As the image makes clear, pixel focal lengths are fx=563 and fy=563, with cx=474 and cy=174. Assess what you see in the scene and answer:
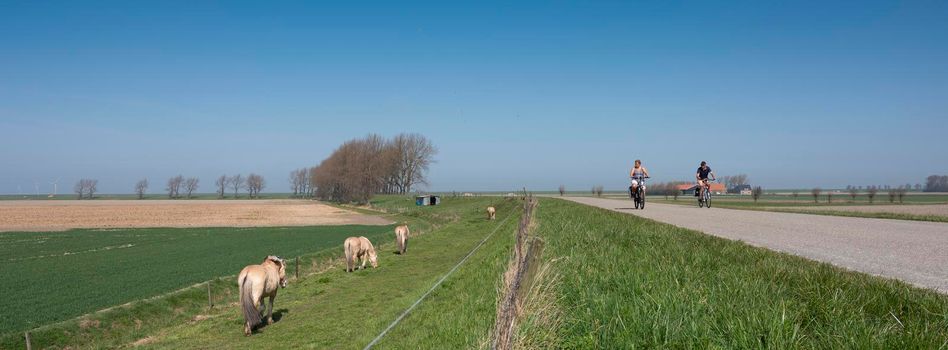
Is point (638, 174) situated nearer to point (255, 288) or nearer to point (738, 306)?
point (255, 288)

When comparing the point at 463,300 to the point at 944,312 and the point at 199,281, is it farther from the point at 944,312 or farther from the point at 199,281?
the point at 199,281

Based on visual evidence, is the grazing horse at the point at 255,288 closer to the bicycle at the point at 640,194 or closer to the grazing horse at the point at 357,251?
the grazing horse at the point at 357,251

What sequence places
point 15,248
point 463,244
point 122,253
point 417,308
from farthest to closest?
1. point 15,248
2. point 122,253
3. point 463,244
4. point 417,308

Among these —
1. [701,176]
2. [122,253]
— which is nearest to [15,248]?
[122,253]

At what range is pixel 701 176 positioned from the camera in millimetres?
25516

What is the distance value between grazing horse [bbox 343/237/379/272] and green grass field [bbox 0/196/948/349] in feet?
20.7

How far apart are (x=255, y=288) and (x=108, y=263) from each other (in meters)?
19.9

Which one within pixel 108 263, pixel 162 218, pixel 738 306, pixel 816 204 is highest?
pixel 738 306

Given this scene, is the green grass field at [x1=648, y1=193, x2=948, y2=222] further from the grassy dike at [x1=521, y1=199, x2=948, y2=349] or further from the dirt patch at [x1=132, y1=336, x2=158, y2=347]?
the dirt patch at [x1=132, y1=336, x2=158, y2=347]

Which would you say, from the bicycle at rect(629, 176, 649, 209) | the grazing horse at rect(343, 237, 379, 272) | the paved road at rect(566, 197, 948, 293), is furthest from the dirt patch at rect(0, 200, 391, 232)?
the paved road at rect(566, 197, 948, 293)

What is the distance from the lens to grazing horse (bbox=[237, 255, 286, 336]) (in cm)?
1442

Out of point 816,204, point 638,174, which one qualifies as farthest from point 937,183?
point 638,174

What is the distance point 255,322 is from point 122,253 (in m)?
25.6

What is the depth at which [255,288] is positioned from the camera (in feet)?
48.4
